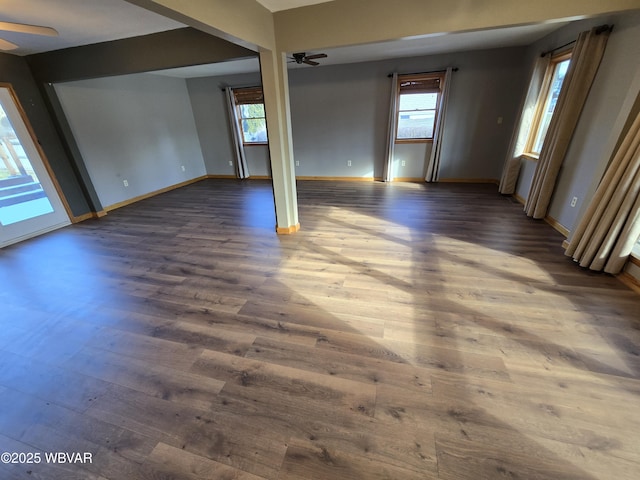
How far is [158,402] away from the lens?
145 centimetres

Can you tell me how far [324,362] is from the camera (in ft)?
5.41

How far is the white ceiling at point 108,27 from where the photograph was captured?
2.23 metres

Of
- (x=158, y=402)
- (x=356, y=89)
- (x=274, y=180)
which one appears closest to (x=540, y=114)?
(x=356, y=89)

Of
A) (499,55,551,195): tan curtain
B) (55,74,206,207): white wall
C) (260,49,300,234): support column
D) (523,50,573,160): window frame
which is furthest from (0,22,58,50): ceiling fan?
(499,55,551,195): tan curtain

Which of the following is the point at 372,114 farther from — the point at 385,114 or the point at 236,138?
the point at 236,138

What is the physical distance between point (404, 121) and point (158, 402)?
19.9 ft

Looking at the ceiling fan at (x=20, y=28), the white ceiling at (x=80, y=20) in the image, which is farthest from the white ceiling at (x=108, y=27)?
the ceiling fan at (x=20, y=28)

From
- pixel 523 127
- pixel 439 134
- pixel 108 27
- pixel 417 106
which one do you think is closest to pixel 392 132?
pixel 417 106

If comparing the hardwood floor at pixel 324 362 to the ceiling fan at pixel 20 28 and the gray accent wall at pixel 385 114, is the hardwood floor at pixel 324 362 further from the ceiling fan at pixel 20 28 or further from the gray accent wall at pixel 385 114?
the gray accent wall at pixel 385 114

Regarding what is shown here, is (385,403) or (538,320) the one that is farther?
(538,320)

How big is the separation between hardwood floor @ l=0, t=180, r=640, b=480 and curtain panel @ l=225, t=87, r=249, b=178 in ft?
13.5

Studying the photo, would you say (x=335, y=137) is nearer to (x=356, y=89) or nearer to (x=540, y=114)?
(x=356, y=89)

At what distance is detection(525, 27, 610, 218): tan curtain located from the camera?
2727 millimetres

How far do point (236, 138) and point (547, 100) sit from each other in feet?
20.1
